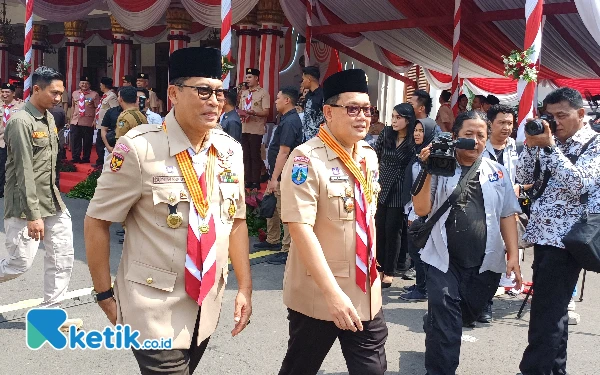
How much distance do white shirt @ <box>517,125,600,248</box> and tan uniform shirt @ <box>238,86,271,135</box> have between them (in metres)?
6.17

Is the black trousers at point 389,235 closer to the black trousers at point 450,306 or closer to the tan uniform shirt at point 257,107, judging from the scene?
the black trousers at point 450,306

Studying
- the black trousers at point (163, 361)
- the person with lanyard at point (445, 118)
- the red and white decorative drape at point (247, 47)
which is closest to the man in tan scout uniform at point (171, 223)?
the black trousers at point (163, 361)

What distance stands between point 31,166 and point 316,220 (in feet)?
7.89

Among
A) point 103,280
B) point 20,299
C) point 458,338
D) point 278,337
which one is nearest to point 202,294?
point 103,280

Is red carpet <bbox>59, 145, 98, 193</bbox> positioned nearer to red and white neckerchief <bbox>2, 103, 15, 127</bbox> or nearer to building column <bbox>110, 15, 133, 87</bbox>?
red and white neckerchief <bbox>2, 103, 15, 127</bbox>

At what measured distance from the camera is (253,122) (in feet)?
30.7

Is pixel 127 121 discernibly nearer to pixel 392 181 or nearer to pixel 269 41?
pixel 392 181

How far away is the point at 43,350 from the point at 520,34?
958 cm

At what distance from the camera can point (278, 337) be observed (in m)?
4.16

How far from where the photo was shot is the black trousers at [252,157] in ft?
30.2

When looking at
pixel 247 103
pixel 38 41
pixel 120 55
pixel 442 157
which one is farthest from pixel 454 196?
pixel 38 41

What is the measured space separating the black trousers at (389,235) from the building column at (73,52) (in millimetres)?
12976

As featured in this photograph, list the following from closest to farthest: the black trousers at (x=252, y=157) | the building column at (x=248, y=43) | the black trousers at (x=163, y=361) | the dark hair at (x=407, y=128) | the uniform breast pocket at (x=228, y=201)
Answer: the black trousers at (x=163, y=361) < the uniform breast pocket at (x=228, y=201) < the dark hair at (x=407, y=128) < the black trousers at (x=252, y=157) < the building column at (x=248, y=43)

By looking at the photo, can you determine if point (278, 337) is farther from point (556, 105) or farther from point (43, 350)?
point (556, 105)
